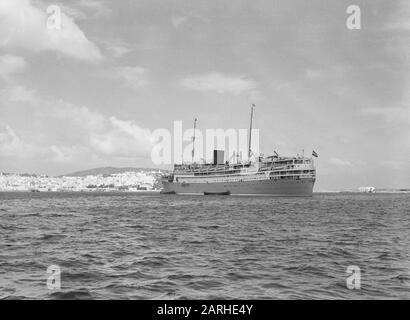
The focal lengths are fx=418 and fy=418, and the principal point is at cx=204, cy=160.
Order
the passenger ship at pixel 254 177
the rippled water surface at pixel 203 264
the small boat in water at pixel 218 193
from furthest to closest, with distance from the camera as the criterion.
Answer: the small boat in water at pixel 218 193 → the passenger ship at pixel 254 177 → the rippled water surface at pixel 203 264

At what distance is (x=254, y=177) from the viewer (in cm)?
9762

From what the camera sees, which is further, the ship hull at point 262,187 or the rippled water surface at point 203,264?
the ship hull at point 262,187

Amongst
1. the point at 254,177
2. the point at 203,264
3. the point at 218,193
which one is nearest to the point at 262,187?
the point at 254,177

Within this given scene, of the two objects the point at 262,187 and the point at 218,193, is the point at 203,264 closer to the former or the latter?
the point at 262,187

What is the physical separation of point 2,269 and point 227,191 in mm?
92185

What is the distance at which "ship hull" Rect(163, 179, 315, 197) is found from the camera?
9112 centimetres

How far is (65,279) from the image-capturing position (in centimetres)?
1161

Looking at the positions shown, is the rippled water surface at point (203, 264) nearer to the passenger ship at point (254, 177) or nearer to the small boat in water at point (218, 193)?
the passenger ship at point (254, 177)

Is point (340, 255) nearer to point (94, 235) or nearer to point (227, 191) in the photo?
point (94, 235)

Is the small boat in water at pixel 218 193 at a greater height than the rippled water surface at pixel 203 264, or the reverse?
the rippled water surface at pixel 203 264

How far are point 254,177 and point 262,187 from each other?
3.72 metres

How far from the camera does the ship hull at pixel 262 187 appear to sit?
9112 centimetres

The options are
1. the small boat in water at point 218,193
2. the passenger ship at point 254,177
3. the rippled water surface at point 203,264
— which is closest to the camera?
the rippled water surface at point 203,264

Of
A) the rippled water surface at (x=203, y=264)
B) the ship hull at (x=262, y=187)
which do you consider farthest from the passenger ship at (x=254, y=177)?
the rippled water surface at (x=203, y=264)
